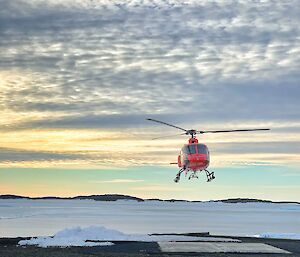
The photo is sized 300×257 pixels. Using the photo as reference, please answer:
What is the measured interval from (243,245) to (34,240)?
15279mm

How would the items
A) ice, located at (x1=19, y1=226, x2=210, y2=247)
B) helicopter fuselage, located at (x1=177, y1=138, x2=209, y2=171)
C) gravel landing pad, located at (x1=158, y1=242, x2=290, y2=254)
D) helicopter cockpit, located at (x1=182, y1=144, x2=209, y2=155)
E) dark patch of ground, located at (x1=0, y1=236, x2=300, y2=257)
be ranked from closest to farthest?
dark patch of ground, located at (x1=0, y1=236, x2=300, y2=257), gravel landing pad, located at (x1=158, y1=242, x2=290, y2=254), ice, located at (x1=19, y1=226, x2=210, y2=247), helicopter fuselage, located at (x1=177, y1=138, x2=209, y2=171), helicopter cockpit, located at (x1=182, y1=144, x2=209, y2=155)

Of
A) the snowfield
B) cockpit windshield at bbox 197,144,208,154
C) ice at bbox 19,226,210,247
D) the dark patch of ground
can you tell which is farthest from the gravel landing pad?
cockpit windshield at bbox 197,144,208,154

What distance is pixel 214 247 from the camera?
3694 centimetres

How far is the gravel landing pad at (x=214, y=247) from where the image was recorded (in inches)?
1367

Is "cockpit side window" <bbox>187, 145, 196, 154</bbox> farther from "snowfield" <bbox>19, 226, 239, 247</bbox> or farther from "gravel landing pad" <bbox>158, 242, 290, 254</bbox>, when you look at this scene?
"gravel landing pad" <bbox>158, 242, 290, 254</bbox>

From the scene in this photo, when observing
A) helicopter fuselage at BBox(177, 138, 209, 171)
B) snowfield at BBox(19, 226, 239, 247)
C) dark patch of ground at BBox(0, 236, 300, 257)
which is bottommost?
dark patch of ground at BBox(0, 236, 300, 257)

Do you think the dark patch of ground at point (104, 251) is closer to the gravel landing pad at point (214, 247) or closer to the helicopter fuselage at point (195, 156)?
the gravel landing pad at point (214, 247)

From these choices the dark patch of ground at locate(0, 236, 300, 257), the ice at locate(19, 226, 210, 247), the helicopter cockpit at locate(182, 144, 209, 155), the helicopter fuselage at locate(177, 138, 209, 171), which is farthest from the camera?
the helicopter cockpit at locate(182, 144, 209, 155)

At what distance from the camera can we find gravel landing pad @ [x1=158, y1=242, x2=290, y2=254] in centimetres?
3472

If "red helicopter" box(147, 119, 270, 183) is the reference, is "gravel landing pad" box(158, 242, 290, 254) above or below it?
below

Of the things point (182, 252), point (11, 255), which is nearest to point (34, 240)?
point (11, 255)

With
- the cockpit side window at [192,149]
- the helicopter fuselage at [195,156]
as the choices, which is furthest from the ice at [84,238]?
the cockpit side window at [192,149]

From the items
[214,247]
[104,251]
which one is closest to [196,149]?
[214,247]

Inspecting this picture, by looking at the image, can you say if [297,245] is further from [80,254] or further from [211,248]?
[80,254]
